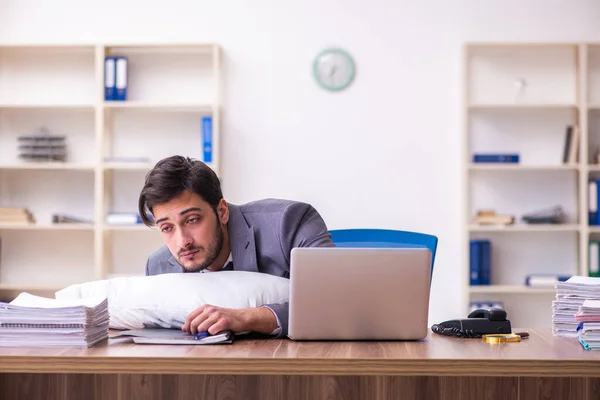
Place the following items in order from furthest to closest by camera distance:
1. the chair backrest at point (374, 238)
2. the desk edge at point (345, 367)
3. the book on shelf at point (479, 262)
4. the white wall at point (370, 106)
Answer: the white wall at point (370, 106) < the book on shelf at point (479, 262) < the chair backrest at point (374, 238) < the desk edge at point (345, 367)

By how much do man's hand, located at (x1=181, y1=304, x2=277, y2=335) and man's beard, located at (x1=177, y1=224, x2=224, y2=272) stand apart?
510mm

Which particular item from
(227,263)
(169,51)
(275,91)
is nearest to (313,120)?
(275,91)

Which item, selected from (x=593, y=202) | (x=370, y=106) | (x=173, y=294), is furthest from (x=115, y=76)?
(x=173, y=294)

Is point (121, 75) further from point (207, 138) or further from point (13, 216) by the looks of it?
point (13, 216)

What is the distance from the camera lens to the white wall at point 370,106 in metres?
4.89

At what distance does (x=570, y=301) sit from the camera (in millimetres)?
1975

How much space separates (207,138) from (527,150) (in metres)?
1.92

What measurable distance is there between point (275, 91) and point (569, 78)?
178 cm

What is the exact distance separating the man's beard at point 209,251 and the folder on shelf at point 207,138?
2.34 m

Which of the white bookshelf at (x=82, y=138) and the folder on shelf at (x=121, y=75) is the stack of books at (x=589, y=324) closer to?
the white bookshelf at (x=82, y=138)

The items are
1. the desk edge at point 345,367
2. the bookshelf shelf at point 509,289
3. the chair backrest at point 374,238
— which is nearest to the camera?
the desk edge at point 345,367

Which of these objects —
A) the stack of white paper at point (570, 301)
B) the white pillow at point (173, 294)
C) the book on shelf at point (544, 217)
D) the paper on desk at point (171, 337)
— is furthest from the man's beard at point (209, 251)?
the book on shelf at point (544, 217)

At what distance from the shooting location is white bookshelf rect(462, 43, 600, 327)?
4891 mm

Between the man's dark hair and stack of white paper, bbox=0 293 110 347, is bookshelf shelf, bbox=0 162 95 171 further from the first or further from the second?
stack of white paper, bbox=0 293 110 347
